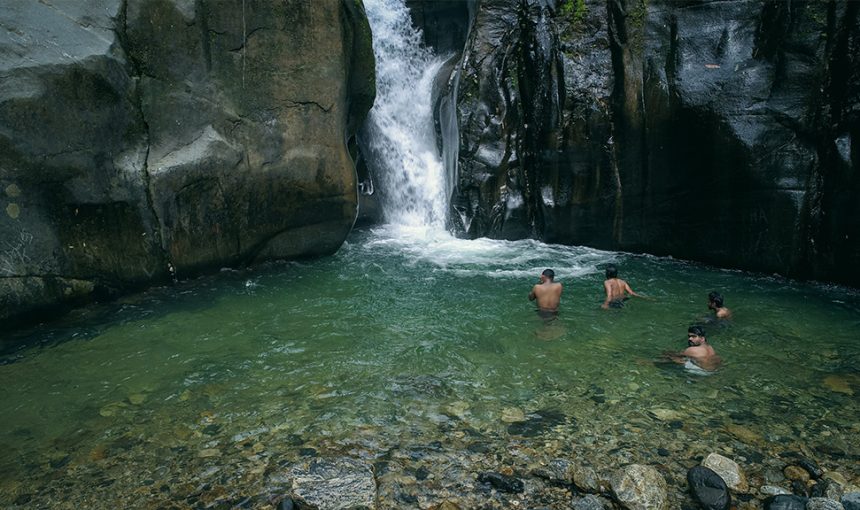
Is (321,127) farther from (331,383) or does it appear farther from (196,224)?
(331,383)

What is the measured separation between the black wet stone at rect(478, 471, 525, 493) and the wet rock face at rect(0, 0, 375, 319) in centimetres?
664

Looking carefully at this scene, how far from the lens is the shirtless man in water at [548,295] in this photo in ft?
27.0

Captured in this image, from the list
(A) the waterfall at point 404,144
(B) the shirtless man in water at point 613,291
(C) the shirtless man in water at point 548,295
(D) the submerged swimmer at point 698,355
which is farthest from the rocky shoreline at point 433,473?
(A) the waterfall at point 404,144

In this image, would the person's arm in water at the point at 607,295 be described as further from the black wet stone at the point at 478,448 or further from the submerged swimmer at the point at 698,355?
the black wet stone at the point at 478,448

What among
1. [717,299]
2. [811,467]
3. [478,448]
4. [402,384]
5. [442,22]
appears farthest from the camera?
[442,22]

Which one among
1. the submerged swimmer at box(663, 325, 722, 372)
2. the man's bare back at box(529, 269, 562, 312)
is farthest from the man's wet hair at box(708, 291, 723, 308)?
the man's bare back at box(529, 269, 562, 312)

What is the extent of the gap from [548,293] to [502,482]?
407 cm

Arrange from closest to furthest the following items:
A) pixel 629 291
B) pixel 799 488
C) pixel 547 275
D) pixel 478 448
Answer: pixel 799 488 → pixel 478 448 → pixel 547 275 → pixel 629 291

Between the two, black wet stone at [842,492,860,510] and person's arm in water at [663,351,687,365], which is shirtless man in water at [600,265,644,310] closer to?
person's arm in water at [663,351,687,365]

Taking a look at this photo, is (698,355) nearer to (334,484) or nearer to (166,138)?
(334,484)

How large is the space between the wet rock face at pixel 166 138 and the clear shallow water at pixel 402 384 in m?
0.79

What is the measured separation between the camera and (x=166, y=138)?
349 inches

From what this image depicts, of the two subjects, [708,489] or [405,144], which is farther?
[405,144]

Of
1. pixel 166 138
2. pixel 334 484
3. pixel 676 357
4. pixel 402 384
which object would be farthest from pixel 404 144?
pixel 334 484
